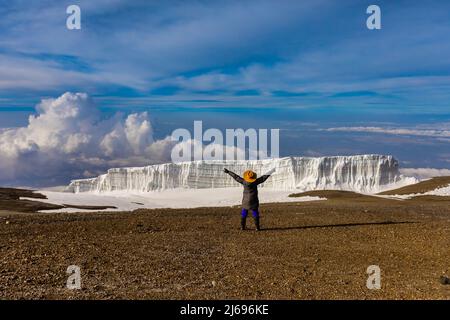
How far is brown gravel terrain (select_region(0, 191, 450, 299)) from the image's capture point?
9.77 m

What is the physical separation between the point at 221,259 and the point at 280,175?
316 feet

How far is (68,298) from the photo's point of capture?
9164 mm

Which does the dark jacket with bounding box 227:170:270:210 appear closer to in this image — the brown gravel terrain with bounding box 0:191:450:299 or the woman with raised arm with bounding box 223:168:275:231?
the woman with raised arm with bounding box 223:168:275:231

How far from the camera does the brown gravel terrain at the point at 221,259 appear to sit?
32.1ft

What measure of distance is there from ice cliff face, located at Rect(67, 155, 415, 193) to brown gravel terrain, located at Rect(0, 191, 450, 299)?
82562mm

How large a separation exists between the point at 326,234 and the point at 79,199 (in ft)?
141

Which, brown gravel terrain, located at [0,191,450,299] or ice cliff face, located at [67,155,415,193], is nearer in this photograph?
brown gravel terrain, located at [0,191,450,299]

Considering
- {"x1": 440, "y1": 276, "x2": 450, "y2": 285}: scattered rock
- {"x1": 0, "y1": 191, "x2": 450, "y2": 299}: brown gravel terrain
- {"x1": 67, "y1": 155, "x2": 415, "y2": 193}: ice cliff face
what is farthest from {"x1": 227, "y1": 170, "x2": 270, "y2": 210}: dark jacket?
{"x1": 67, "y1": 155, "x2": 415, "y2": 193}: ice cliff face

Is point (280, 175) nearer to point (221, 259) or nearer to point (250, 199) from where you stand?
point (250, 199)

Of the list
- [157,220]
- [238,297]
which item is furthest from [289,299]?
[157,220]

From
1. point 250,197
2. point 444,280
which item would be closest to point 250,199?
point 250,197

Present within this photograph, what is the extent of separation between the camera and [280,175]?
109 m

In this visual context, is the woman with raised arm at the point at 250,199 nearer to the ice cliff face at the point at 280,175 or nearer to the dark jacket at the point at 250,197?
the dark jacket at the point at 250,197
